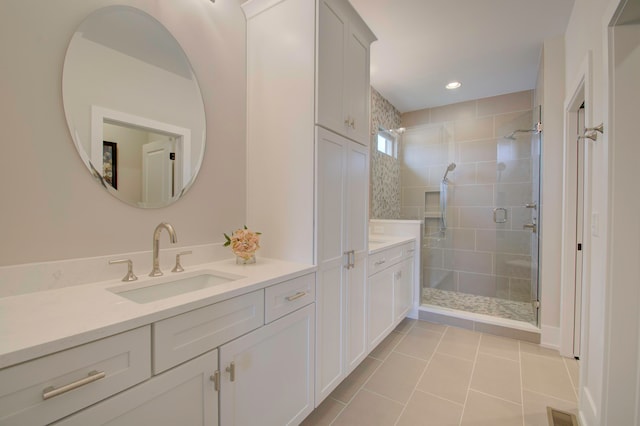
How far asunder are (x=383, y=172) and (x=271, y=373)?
274 centimetres

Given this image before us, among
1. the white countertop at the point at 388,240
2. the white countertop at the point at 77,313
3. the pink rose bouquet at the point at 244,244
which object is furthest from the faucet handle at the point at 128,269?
the white countertop at the point at 388,240

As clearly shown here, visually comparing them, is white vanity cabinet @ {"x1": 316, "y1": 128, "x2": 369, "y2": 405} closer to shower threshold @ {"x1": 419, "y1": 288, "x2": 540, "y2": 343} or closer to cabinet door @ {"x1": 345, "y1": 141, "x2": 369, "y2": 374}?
cabinet door @ {"x1": 345, "y1": 141, "x2": 369, "y2": 374}

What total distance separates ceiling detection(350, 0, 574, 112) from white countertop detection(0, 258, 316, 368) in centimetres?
222

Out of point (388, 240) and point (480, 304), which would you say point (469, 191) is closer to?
point (480, 304)

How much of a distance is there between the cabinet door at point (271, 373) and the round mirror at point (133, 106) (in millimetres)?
823

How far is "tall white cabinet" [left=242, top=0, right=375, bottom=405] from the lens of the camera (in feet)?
4.87

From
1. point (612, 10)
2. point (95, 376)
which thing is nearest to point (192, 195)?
point (95, 376)

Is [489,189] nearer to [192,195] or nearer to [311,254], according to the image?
[311,254]

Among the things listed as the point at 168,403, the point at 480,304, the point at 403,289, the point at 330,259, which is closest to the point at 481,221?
the point at 480,304

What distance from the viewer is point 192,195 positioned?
1.49m

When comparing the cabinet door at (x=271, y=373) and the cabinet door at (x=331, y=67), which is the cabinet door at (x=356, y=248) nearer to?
the cabinet door at (x=331, y=67)

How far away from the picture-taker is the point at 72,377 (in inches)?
26.0

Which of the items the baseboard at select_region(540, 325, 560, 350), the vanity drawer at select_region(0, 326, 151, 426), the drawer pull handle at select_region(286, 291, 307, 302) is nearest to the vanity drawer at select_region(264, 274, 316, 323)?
the drawer pull handle at select_region(286, 291, 307, 302)

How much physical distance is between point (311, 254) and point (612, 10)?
1.71 m
